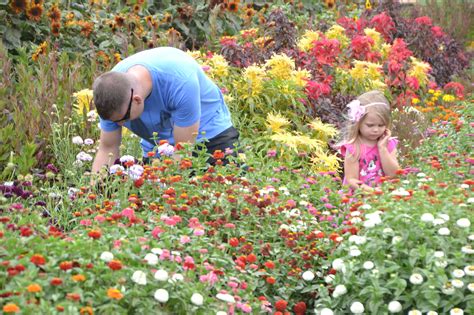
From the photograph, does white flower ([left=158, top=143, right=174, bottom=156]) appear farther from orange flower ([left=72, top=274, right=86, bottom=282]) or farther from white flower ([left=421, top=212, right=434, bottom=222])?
orange flower ([left=72, top=274, right=86, bottom=282])

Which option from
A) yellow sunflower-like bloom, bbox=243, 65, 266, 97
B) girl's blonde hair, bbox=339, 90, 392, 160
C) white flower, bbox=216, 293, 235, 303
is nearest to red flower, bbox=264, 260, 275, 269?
white flower, bbox=216, 293, 235, 303

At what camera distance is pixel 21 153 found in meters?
5.30

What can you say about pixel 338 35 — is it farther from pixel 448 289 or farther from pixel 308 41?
pixel 448 289

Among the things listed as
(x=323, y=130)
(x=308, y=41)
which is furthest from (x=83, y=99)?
(x=308, y=41)

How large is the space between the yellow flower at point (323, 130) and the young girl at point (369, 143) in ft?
3.51

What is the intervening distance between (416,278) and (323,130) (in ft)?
10.3

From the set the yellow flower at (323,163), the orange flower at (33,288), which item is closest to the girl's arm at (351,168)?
the yellow flower at (323,163)

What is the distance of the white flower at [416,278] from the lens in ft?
10.8

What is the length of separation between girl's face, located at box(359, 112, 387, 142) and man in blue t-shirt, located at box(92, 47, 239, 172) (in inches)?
37.0

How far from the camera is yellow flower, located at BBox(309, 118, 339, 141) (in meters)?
6.38

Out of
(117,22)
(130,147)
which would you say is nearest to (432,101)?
(117,22)

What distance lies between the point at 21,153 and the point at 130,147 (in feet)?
2.54

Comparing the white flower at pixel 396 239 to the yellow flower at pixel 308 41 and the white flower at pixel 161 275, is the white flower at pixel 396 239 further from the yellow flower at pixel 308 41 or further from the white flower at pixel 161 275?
the yellow flower at pixel 308 41

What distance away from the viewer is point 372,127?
5211 mm
